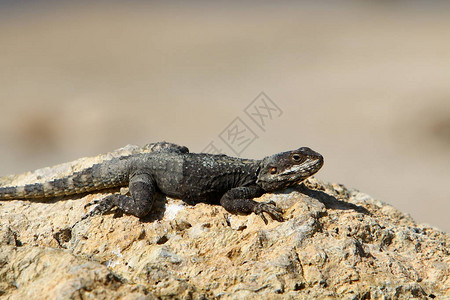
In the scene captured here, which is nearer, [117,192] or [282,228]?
[282,228]

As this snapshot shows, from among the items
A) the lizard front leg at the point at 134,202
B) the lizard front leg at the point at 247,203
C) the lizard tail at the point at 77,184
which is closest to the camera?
the lizard front leg at the point at 247,203

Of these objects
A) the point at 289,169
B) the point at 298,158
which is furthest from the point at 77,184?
the point at 298,158

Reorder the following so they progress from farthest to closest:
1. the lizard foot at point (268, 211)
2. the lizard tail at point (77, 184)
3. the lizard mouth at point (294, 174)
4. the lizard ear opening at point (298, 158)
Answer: the lizard tail at point (77, 184) → the lizard ear opening at point (298, 158) → the lizard mouth at point (294, 174) → the lizard foot at point (268, 211)

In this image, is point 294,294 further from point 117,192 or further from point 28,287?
point 117,192

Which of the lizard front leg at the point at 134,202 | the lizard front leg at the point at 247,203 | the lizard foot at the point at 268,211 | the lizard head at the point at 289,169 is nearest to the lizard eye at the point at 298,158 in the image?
the lizard head at the point at 289,169

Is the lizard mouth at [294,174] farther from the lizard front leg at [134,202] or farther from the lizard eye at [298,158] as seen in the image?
the lizard front leg at [134,202]

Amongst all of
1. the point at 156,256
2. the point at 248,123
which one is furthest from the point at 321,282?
the point at 248,123

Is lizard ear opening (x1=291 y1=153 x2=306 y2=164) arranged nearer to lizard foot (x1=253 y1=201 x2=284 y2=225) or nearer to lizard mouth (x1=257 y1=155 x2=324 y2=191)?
lizard mouth (x1=257 y1=155 x2=324 y2=191)
